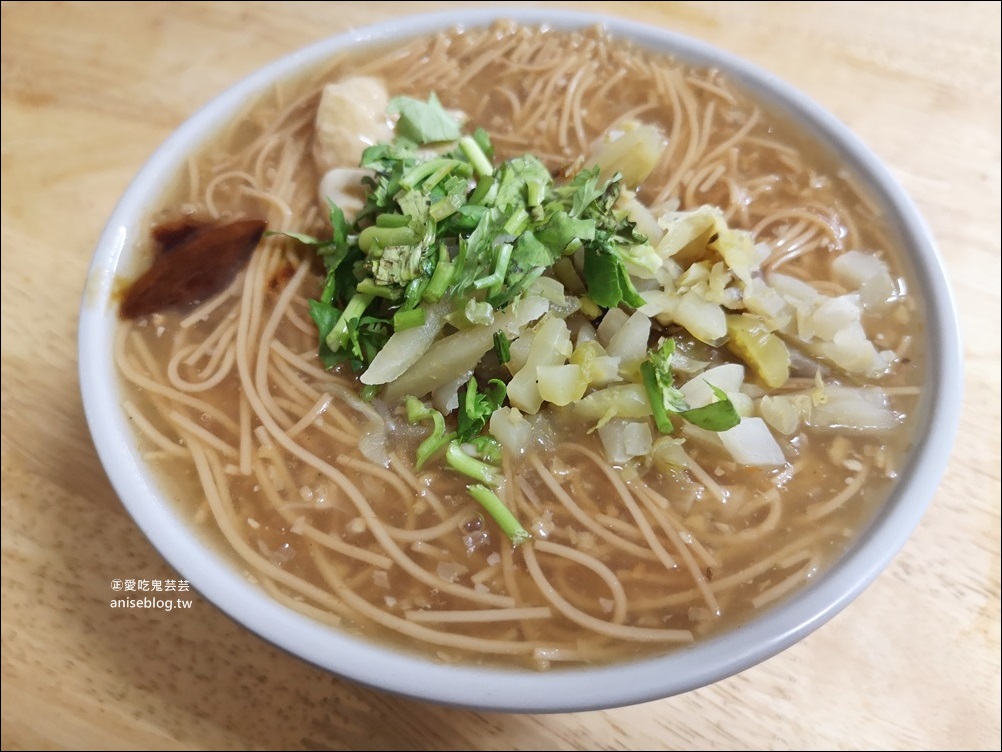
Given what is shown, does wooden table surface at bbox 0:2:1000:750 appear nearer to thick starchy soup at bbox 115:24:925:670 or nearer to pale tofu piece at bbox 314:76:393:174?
thick starchy soup at bbox 115:24:925:670

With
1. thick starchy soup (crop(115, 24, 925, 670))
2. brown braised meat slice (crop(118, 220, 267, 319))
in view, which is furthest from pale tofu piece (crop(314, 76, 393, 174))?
brown braised meat slice (crop(118, 220, 267, 319))

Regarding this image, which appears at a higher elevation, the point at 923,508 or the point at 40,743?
the point at 923,508

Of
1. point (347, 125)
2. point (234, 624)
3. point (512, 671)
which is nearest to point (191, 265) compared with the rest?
point (347, 125)

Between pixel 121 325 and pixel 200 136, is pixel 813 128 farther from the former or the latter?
pixel 121 325

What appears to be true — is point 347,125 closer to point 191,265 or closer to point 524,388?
point 191,265

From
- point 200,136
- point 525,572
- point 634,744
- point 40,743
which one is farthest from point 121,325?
point 634,744
